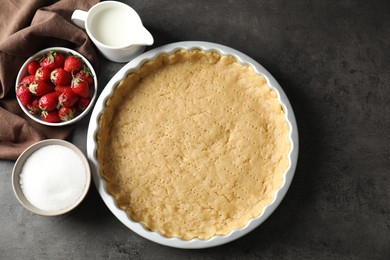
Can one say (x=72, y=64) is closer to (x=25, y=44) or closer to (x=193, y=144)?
(x=25, y=44)

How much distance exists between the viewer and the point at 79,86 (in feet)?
5.76

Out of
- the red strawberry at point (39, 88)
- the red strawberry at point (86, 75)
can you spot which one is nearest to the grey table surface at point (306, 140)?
the red strawberry at point (86, 75)

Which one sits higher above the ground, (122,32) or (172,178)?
(122,32)

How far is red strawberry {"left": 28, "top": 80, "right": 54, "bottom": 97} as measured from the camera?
1.75 meters

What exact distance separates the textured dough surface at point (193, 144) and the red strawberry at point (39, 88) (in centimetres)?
25

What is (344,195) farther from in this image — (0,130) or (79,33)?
(0,130)

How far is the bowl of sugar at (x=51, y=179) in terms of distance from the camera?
5.50 feet

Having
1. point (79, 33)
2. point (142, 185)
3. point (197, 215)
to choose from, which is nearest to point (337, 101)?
point (197, 215)

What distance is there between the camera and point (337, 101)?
6.46 ft

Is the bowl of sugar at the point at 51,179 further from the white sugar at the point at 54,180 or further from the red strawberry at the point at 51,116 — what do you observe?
the red strawberry at the point at 51,116

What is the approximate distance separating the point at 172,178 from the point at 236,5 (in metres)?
0.82

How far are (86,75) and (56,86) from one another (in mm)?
124

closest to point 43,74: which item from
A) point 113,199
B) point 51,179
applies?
point 51,179

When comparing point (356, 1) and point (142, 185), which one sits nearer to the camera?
point (142, 185)
